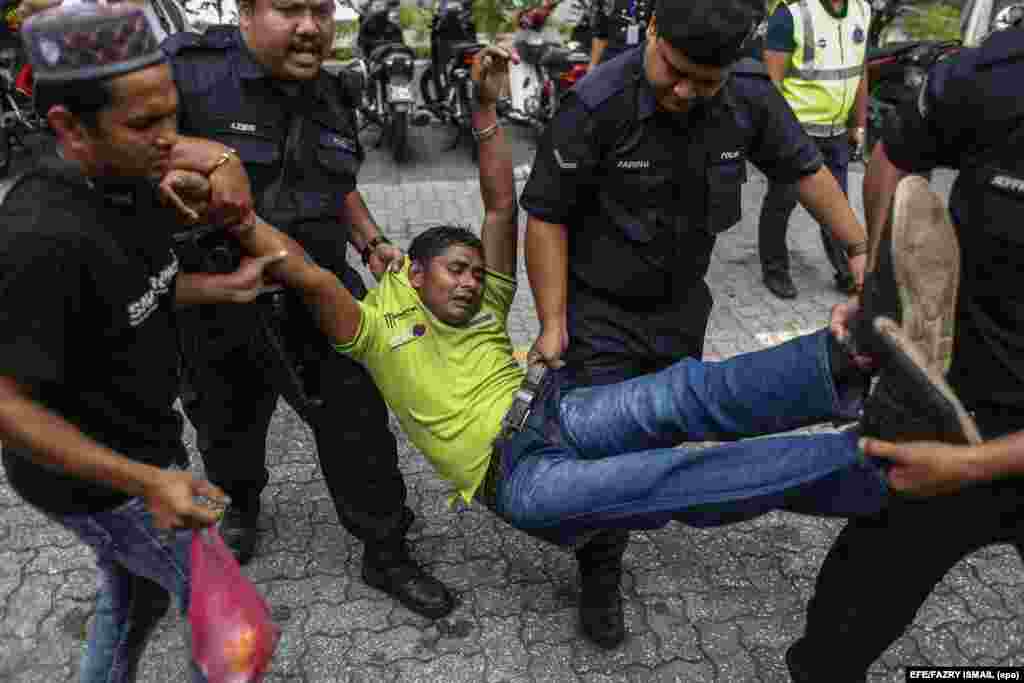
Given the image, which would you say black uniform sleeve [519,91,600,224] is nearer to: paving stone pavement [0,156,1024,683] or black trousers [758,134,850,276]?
paving stone pavement [0,156,1024,683]

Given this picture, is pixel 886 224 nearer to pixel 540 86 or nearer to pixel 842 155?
pixel 842 155

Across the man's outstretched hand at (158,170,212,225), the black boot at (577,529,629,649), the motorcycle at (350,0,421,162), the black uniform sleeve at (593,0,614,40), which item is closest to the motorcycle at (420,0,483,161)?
the motorcycle at (350,0,421,162)

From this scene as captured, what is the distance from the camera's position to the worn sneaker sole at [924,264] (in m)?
1.59

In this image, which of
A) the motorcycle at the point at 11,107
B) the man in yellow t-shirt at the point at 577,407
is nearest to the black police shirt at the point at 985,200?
the man in yellow t-shirt at the point at 577,407

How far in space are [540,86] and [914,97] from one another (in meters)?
5.85

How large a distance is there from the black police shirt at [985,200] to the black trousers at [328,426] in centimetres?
157

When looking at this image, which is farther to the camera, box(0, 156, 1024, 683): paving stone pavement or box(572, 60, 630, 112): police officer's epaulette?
box(0, 156, 1024, 683): paving stone pavement

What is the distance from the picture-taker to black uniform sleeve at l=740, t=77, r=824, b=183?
7.64 ft

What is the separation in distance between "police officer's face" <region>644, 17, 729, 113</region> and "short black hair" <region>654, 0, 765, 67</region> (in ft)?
0.10

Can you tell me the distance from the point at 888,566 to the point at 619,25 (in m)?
4.65

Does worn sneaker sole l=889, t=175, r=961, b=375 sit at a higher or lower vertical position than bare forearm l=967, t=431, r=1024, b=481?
higher

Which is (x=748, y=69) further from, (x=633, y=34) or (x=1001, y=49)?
(x=633, y=34)

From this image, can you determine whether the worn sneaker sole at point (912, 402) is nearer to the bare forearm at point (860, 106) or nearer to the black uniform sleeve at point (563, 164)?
the black uniform sleeve at point (563, 164)

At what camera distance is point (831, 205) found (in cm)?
244
